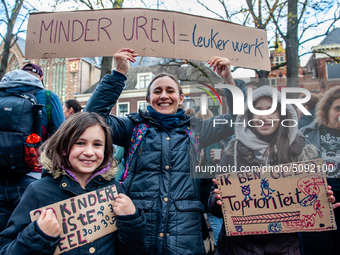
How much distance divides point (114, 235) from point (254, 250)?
0.92m

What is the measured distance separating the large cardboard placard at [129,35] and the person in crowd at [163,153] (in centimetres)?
16

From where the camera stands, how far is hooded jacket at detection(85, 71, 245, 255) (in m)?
1.49

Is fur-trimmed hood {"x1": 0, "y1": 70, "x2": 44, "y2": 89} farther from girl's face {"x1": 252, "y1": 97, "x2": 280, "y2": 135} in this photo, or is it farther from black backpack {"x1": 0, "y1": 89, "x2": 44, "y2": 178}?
girl's face {"x1": 252, "y1": 97, "x2": 280, "y2": 135}

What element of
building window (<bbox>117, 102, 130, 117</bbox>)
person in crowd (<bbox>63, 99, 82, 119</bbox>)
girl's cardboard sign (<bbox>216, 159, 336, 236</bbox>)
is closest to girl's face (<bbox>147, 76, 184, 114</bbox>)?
girl's cardboard sign (<bbox>216, 159, 336, 236</bbox>)

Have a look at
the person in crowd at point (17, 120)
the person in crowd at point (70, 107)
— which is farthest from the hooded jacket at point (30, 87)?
the person in crowd at point (70, 107)

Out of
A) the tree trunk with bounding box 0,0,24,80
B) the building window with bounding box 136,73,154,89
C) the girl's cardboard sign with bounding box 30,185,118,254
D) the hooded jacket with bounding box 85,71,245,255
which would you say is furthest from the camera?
the building window with bounding box 136,73,154,89

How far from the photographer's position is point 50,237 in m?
1.13

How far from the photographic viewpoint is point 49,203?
4.20ft

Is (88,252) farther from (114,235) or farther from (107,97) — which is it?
(107,97)

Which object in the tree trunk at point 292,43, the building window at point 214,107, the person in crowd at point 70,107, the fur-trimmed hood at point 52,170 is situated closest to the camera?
the fur-trimmed hood at point 52,170

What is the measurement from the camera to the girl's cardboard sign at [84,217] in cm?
125

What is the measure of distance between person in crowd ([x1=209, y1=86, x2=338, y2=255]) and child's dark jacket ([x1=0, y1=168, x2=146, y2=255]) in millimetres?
566

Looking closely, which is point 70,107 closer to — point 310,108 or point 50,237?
point 50,237

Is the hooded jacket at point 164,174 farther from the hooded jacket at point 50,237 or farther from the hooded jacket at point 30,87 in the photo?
the hooded jacket at point 30,87
